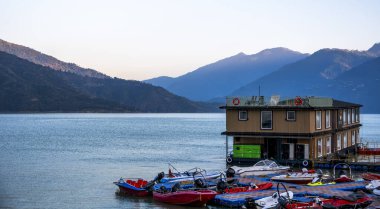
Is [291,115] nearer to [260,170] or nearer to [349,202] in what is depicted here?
[260,170]

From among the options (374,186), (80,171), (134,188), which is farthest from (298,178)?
(80,171)

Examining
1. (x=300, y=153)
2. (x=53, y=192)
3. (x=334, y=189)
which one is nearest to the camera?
(x=334, y=189)

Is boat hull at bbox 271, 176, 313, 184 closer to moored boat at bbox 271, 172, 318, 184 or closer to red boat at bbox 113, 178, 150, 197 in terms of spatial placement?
moored boat at bbox 271, 172, 318, 184

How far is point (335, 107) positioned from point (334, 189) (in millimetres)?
19696

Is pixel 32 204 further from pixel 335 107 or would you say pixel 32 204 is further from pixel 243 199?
pixel 335 107

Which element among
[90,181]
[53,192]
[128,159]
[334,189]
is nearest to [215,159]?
[128,159]

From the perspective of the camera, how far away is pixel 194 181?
40.3m

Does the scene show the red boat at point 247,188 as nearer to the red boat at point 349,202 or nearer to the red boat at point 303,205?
the red boat at point 349,202

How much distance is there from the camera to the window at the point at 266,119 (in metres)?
53.7

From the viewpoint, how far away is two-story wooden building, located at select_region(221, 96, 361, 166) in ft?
172

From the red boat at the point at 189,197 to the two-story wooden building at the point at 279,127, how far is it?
17685 millimetres

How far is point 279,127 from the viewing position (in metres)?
53.2

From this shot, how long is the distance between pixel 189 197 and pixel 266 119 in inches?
748

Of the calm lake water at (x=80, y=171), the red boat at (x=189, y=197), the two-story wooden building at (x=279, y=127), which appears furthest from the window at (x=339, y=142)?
the red boat at (x=189, y=197)
